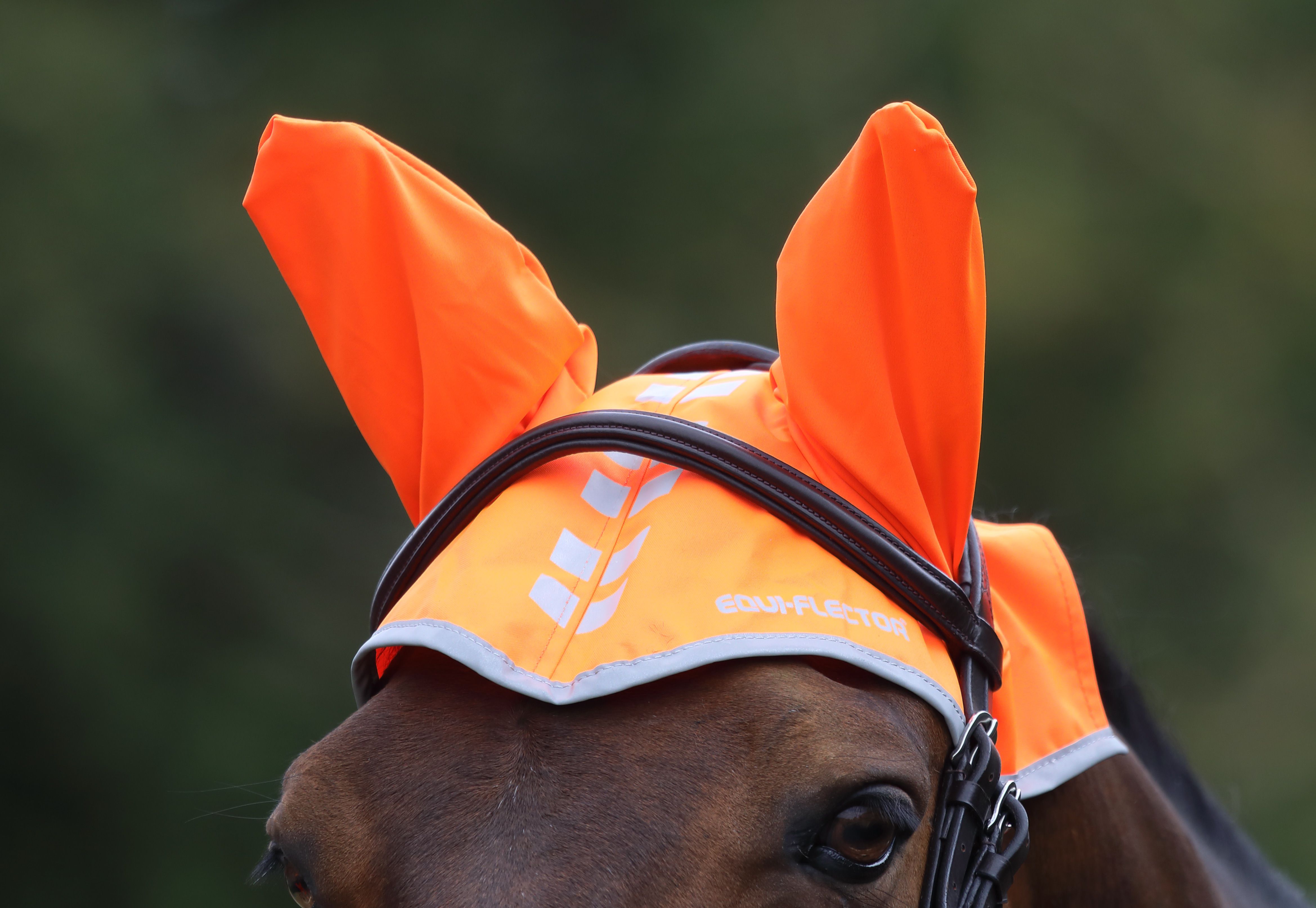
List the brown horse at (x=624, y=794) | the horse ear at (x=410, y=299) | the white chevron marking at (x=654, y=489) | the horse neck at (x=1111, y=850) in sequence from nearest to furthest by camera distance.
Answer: the brown horse at (x=624, y=794) < the white chevron marking at (x=654, y=489) < the horse ear at (x=410, y=299) < the horse neck at (x=1111, y=850)

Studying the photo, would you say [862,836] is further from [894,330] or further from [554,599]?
[894,330]

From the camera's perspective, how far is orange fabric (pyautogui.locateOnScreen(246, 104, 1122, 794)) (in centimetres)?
100

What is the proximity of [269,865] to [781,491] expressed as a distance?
2.20 feet

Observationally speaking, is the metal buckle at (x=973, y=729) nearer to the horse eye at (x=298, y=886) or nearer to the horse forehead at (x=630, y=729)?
the horse forehead at (x=630, y=729)

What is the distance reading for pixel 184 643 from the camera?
4.49 meters

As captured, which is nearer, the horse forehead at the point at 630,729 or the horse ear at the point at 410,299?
the horse forehead at the point at 630,729

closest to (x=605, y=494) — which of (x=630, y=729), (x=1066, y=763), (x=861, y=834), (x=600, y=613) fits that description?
(x=600, y=613)

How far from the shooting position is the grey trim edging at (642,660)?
95 cm

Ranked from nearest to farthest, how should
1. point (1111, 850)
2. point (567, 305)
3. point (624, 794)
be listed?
point (624, 794), point (1111, 850), point (567, 305)

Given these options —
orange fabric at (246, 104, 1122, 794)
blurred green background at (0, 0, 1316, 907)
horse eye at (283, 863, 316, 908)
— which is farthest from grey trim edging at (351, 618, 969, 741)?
blurred green background at (0, 0, 1316, 907)

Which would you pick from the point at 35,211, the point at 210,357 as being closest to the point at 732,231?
the point at 210,357

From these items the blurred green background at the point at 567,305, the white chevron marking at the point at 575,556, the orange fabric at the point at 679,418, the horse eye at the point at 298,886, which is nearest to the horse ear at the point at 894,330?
the orange fabric at the point at 679,418

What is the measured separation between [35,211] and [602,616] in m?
4.44

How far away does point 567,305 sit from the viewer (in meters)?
5.19
